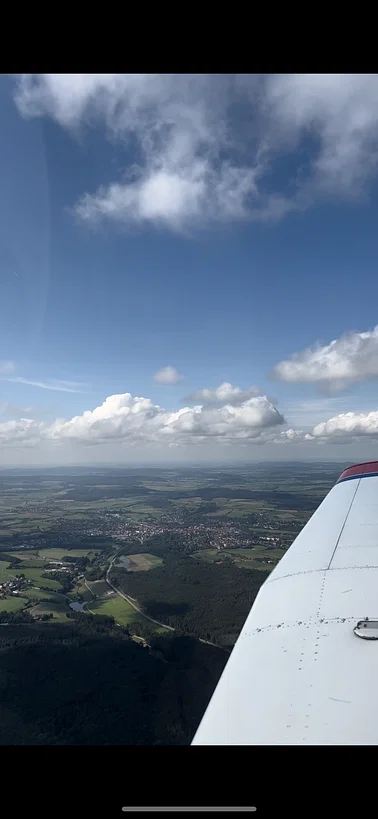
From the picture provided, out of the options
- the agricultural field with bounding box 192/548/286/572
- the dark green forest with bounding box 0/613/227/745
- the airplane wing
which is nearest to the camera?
the airplane wing

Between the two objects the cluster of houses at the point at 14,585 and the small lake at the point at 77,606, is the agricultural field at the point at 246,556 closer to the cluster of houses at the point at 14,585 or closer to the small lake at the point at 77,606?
the small lake at the point at 77,606

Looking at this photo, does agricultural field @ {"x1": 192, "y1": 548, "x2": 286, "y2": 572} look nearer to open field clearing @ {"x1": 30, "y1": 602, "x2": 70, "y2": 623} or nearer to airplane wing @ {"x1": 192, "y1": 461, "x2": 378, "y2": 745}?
open field clearing @ {"x1": 30, "y1": 602, "x2": 70, "y2": 623}

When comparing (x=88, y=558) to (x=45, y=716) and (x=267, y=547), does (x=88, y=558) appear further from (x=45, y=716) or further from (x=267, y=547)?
(x=45, y=716)

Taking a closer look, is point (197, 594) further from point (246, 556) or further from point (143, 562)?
point (143, 562)

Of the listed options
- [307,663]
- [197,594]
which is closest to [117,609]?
[197,594]

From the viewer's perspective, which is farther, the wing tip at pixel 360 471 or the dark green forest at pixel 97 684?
the dark green forest at pixel 97 684

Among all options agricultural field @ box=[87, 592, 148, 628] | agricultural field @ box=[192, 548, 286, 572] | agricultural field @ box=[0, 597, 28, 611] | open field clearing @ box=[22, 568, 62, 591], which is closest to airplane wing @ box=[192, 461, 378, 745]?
agricultural field @ box=[87, 592, 148, 628]

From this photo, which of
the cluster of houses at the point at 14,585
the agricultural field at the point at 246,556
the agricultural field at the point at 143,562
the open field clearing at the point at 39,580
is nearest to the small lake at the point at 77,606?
the open field clearing at the point at 39,580
